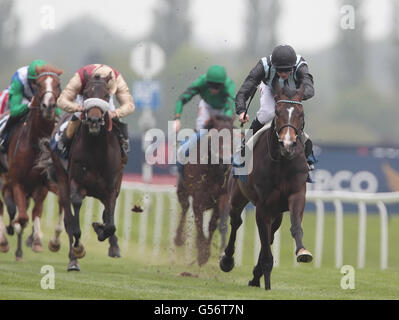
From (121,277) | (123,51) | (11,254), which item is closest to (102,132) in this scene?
(121,277)

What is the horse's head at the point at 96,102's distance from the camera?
8.77 m

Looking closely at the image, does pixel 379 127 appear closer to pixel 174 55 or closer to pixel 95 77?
pixel 174 55

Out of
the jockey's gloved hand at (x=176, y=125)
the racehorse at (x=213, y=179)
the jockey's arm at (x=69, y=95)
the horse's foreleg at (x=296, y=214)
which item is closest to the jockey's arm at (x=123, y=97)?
the jockey's arm at (x=69, y=95)

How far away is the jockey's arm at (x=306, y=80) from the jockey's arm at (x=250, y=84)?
0.33 meters

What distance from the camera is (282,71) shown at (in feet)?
26.9

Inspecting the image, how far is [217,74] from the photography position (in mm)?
11344

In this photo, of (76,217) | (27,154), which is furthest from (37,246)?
(76,217)

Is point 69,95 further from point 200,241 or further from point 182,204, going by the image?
point 182,204

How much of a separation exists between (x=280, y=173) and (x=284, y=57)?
957 mm

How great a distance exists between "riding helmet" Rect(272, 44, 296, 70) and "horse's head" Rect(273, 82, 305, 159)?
0.33 meters

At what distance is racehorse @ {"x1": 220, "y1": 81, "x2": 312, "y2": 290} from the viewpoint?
771 cm

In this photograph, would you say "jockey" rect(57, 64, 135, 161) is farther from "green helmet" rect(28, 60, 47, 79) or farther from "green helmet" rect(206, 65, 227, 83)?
"green helmet" rect(206, 65, 227, 83)

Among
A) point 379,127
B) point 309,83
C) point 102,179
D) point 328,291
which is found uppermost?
point 379,127

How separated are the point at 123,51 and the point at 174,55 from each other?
8980mm
